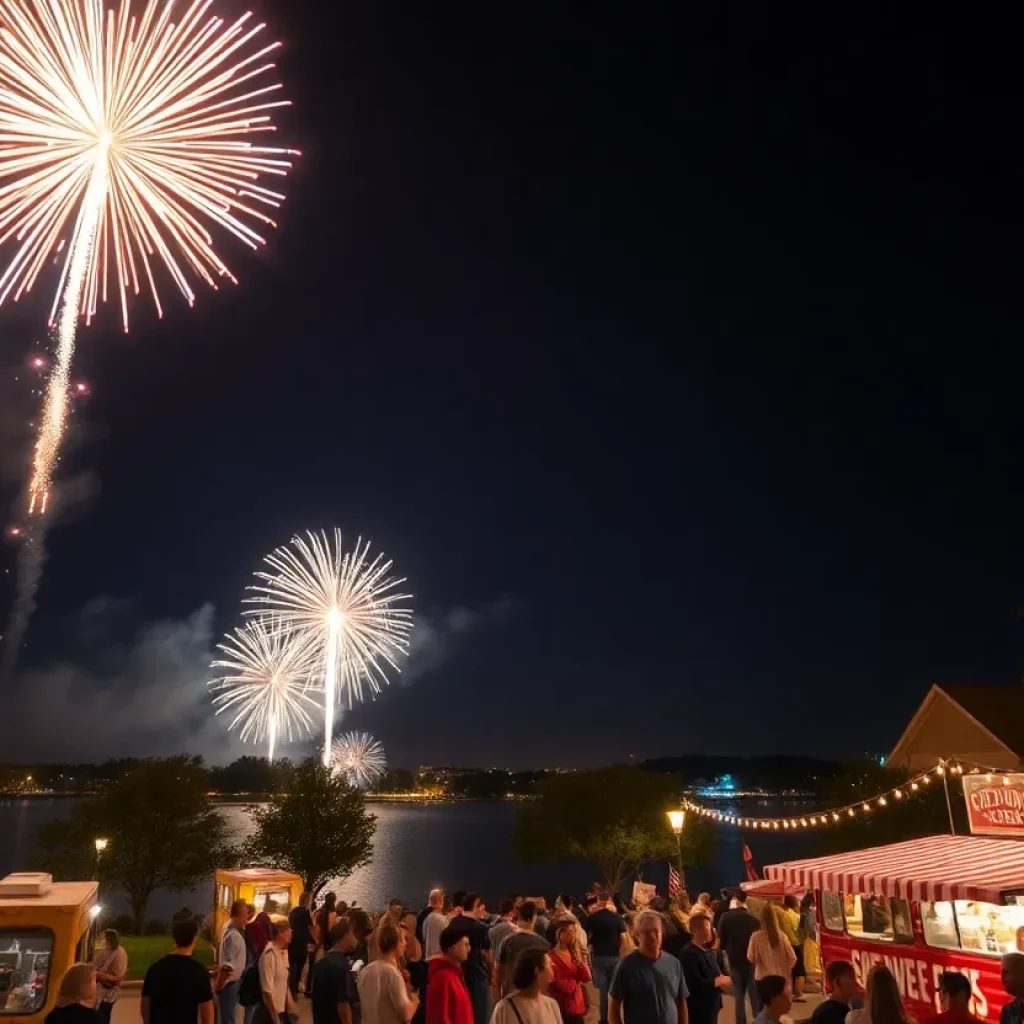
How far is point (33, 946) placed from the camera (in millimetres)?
10008

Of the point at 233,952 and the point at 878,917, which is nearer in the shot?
the point at 233,952

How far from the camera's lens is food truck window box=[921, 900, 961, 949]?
1130 cm

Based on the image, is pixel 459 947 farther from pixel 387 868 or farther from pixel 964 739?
pixel 387 868

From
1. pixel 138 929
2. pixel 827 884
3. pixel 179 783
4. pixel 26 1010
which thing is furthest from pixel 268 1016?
pixel 179 783

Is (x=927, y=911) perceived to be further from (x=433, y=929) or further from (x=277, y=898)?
(x=277, y=898)

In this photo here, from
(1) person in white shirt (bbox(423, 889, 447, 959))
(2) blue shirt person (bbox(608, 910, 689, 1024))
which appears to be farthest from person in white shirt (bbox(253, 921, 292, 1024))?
(2) blue shirt person (bbox(608, 910, 689, 1024))

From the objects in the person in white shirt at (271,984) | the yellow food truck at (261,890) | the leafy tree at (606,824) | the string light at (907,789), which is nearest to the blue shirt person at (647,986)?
the person in white shirt at (271,984)

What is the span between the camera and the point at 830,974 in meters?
6.69

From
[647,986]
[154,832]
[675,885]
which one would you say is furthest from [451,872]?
[647,986]

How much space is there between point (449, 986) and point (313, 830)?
35.4 m

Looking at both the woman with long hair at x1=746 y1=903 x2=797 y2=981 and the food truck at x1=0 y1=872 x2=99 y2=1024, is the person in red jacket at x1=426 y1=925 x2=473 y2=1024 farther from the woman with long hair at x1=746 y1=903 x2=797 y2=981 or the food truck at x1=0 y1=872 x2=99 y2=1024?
the food truck at x1=0 y1=872 x2=99 y2=1024

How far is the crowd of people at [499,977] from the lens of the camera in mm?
6328

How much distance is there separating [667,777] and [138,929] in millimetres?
48212

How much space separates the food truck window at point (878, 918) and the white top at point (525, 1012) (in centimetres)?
762
